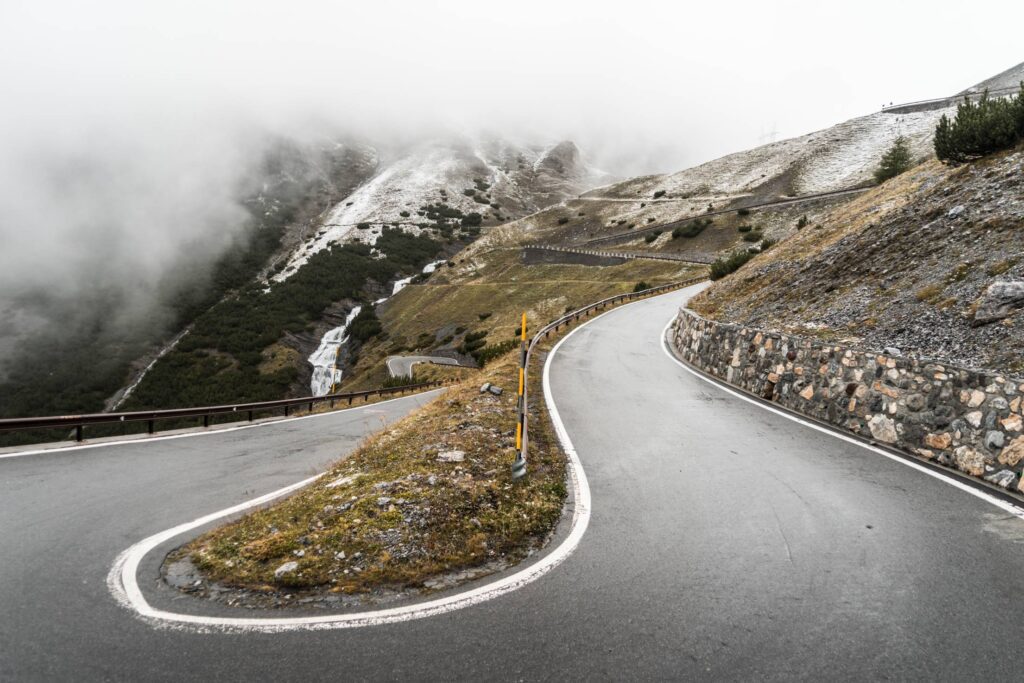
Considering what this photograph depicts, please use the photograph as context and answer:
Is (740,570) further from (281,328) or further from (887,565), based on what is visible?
(281,328)

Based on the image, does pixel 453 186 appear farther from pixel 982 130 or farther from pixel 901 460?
pixel 901 460

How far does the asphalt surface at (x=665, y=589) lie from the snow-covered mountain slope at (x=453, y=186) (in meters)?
82.1

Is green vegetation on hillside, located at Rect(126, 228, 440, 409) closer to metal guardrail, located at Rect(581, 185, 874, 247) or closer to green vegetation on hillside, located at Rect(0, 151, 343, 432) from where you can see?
green vegetation on hillside, located at Rect(0, 151, 343, 432)

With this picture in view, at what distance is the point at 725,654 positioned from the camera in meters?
3.20

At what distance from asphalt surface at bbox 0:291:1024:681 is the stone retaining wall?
2.56 ft

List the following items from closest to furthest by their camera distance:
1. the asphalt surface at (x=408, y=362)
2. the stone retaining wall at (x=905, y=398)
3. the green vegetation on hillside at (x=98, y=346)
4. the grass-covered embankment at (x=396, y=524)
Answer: the grass-covered embankment at (x=396, y=524)
the stone retaining wall at (x=905, y=398)
the asphalt surface at (x=408, y=362)
the green vegetation on hillside at (x=98, y=346)

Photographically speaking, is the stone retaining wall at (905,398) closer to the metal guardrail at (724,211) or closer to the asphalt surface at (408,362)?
the asphalt surface at (408,362)

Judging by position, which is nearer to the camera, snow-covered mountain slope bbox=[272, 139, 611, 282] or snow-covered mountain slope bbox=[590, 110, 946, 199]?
snow-covered mountain slope bbox=[590, 110, 946, 199]

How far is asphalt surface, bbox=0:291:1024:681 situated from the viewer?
3.12 m

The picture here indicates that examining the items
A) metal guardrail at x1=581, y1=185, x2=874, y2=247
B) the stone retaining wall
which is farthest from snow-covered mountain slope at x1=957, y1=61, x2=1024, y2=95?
the stone retaining wall

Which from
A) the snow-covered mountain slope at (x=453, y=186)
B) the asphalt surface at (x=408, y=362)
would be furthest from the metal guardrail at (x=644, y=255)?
the snow-covered mountain slope at (x=453, y=186)

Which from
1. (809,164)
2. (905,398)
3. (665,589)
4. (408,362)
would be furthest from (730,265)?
(809,164)

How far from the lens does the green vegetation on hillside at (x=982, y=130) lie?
13859mm

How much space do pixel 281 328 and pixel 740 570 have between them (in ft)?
209
